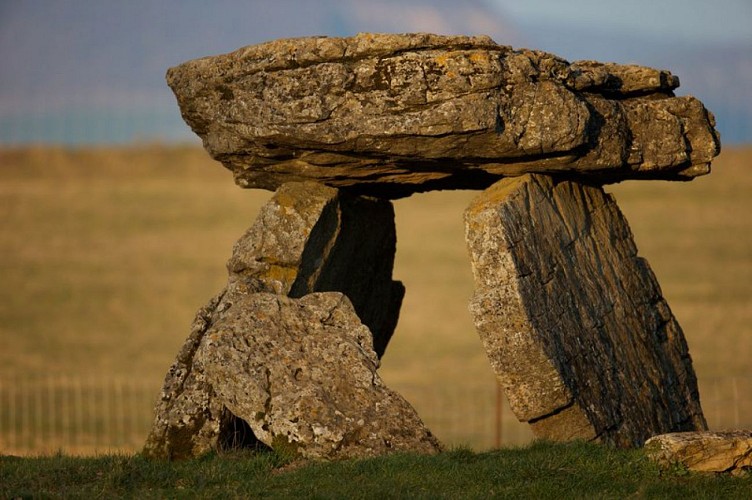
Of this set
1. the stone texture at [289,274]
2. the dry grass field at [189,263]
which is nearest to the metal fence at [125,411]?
the dry grass field at [189,263]

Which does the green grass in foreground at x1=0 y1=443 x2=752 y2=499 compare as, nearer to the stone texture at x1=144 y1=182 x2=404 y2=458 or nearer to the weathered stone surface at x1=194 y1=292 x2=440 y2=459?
the weathered stone surface at x1=194 y1=292 x2=440 y2=459

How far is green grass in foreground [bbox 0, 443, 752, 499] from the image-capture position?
11023mm

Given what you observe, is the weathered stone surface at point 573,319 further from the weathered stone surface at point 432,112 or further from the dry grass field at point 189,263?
the dry grass field at point 189,263

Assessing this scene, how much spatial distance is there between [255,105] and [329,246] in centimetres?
242

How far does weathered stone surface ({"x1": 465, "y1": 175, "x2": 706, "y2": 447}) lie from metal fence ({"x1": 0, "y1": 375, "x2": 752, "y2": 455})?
464 inches

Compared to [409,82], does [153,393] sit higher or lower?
lower

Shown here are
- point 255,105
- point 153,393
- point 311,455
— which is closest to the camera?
point 311,455

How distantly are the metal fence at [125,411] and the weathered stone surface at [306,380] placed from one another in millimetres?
14071

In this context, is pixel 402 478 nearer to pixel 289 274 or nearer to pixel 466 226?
pixel 466 226

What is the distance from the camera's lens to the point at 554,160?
47.3 feet

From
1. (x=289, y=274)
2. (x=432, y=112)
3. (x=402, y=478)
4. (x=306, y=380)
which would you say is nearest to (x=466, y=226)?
(x=432, y=112)

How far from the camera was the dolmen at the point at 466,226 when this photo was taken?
1313 cm

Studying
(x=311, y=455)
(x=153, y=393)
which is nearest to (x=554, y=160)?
(x=311, y=455)

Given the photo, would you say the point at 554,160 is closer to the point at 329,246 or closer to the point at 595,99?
the point at 595,99
